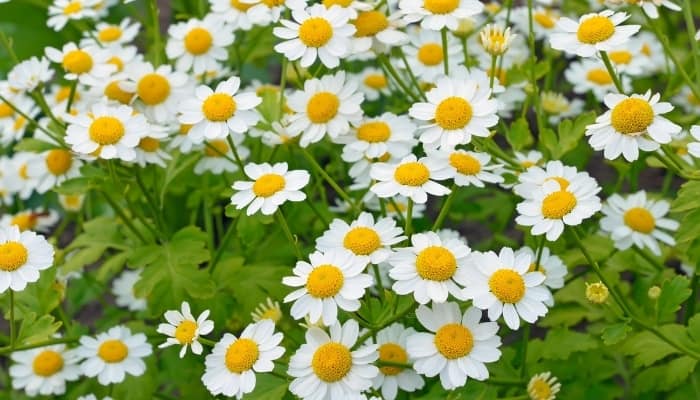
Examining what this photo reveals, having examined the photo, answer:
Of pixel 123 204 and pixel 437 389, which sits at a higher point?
pixel 437 389

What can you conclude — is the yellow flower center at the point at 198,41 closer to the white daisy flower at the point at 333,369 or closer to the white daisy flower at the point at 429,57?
the white daisy flower at the point at 429,57

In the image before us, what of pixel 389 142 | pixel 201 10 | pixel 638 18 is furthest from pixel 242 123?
pixel 638 18

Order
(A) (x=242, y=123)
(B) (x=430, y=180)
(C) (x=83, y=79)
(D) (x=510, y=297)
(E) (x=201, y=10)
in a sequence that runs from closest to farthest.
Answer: (D) (x=510, y=297) → (B) (x=430, y=180) → (A) (x=242, y=123) → (C) (x=83, y=79) → (E) (x=201, y=10)

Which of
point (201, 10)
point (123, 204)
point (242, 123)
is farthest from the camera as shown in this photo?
point (123, 204)

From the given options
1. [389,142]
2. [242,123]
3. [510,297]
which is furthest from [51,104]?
[510,297]

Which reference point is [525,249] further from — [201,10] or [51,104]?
[51,104]

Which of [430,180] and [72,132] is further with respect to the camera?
[72,132]

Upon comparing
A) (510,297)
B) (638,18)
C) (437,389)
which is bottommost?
(638,18)
